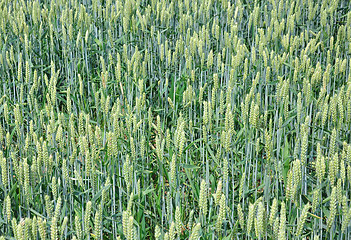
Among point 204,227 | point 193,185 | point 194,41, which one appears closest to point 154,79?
point 194,41

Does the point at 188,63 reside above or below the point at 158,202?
above

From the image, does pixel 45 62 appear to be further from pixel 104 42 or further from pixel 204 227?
pixel 204 227

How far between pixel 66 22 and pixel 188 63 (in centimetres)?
99

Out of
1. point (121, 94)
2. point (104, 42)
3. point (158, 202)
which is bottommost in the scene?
point (158, 202)

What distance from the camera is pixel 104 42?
2803 mm

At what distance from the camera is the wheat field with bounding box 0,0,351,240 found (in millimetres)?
1418

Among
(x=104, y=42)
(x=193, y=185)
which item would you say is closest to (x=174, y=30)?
(x=104, y=42)

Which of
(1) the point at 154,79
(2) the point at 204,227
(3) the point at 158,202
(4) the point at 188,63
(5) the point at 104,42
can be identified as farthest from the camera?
(5) the point at 104,42

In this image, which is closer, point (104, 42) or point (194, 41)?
point (194, 41)

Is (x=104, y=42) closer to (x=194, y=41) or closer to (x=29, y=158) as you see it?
(x=194, y=41)

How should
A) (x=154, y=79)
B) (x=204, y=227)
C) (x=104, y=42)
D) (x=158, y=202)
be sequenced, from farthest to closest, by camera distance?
(x=104, y=42) < (x=154, y=79) < (x=158, y=202) < (x=204, y=227)

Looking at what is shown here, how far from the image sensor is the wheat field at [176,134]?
1.42 meters

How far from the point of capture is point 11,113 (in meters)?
2.39

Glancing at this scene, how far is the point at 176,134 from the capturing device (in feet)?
5.03
